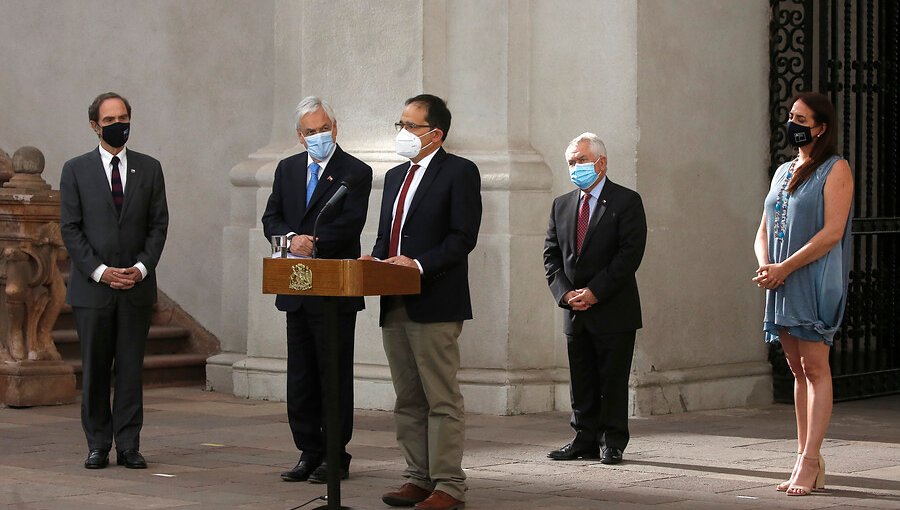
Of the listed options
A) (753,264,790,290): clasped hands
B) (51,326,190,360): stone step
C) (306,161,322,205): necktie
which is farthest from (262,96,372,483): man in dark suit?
(51,326,190,360): stone step

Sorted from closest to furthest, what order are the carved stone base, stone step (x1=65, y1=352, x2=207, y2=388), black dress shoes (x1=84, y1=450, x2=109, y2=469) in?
1. black dress shoes (x1=84, y1=450, x2=109, y2=469)
2. the carved stone base
3. stone step (x1=65, y1=352, x2=207, y2=388)

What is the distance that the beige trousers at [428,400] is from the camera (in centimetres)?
695

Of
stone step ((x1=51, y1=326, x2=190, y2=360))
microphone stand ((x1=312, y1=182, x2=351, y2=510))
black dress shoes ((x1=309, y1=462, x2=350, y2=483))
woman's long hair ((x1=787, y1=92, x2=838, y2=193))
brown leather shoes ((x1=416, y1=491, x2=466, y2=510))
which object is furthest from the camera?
stone step ((x1=51, y1=326, x2=190, y2=360))

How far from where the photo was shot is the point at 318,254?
7738 mm

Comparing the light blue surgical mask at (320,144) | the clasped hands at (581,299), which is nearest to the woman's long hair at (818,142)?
the clasped hands at (581,299)

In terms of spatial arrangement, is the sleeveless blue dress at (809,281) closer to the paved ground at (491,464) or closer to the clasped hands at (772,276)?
the clasped hands at (772,276)

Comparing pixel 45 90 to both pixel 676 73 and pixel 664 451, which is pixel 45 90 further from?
pixel 664 451

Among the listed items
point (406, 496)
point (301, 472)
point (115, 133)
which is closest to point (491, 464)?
point (301, 472)

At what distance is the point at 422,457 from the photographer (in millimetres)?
7133

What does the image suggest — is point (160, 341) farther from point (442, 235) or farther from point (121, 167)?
point (442, 235)

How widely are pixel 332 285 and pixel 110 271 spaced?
7.99ft

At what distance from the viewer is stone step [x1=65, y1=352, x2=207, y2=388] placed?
12477 mm

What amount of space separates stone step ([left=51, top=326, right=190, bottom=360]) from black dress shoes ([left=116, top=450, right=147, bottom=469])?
13.7ft

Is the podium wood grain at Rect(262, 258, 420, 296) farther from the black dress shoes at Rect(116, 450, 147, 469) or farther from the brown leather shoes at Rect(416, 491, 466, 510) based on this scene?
the black dress shoes at Rect(116, 450, 147, 469)
